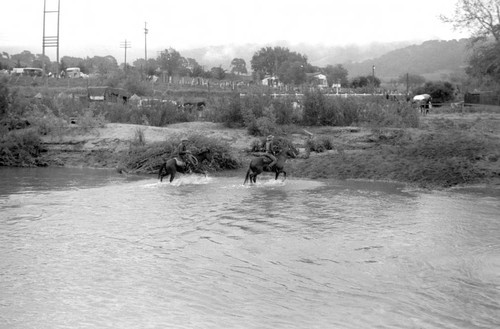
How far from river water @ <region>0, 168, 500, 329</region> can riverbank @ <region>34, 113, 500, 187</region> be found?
9.84 ft

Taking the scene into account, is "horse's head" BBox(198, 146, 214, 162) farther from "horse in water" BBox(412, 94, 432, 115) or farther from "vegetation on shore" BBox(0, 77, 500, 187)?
"horse in water" BBox(412, 94, 432, 115)

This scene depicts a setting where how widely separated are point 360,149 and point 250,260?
17.4 metres

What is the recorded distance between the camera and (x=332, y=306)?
918 centimetres

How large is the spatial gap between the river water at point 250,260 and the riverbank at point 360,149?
300cm

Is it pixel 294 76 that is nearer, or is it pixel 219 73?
pixel 294 76

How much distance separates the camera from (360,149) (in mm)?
28156

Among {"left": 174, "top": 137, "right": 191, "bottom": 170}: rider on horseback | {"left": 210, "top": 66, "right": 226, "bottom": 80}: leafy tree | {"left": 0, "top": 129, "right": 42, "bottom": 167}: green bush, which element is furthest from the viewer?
{"left": 210, "top": 66, "right": 226, "bottom": 80}: leafy tree

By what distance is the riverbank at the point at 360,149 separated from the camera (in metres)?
22.5

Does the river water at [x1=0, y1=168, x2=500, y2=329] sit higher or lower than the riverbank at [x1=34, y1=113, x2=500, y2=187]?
lower

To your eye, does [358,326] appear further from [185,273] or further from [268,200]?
[268,200]

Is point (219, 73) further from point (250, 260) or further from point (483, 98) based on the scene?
point (250, 260)

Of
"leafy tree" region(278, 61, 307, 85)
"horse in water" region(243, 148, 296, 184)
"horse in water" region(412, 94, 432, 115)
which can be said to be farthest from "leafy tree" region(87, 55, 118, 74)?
"horse in water" region(243, 148, 296, 184)

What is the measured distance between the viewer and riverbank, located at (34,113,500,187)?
22484 mm

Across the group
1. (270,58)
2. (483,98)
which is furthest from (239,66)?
(483,98)
